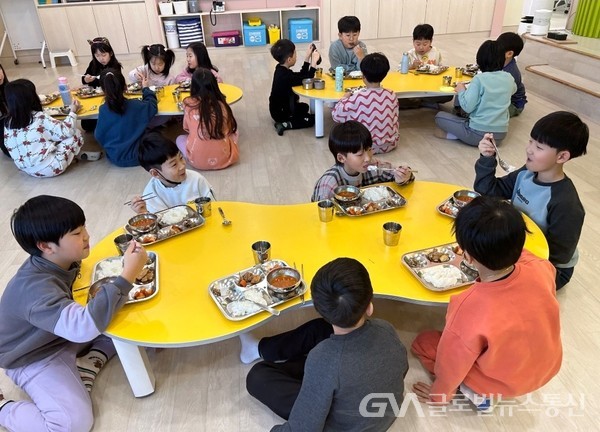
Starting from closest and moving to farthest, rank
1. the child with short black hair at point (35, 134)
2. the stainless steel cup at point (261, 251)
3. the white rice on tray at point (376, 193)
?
the stainless steel cup at point (261, 251)
the white rice on tray at point (376, 193)
the child with short black hair at point (35, 134)

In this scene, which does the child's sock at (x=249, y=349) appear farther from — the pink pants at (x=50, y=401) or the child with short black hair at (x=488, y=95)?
the child with short black hair at (x=488, y=95)

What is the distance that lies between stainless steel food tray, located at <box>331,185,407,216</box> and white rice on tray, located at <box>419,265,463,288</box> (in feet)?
1.58

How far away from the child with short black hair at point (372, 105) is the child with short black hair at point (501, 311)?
2.36 meters

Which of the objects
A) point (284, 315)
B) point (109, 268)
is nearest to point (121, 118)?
point (109, 268)

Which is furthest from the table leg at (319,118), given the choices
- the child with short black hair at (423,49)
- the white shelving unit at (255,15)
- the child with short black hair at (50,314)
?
the white shelving unit at (255,15)

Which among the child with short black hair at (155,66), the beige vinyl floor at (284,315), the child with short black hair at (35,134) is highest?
the child with short black hair at (155,66)

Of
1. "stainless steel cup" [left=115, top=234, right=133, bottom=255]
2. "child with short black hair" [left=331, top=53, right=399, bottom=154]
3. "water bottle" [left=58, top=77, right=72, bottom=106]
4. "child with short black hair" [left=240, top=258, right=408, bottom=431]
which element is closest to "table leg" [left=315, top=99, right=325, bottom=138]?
"child with short black hair" [left=331, top=53, right=399, bottom=154]

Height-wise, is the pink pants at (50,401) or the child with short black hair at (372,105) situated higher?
the child with short black hair at (372,105)

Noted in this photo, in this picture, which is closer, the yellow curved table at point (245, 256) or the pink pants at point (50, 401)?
the yellow curved table at point (245, 256)

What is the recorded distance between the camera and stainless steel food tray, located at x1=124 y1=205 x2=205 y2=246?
207 cm

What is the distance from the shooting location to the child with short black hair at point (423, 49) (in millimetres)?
4734

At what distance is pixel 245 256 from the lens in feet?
6.45

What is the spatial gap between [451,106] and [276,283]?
4.15 metres

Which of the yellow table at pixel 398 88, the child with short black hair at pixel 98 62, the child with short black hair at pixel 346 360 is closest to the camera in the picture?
the child with short black hair at pixel 346 360
